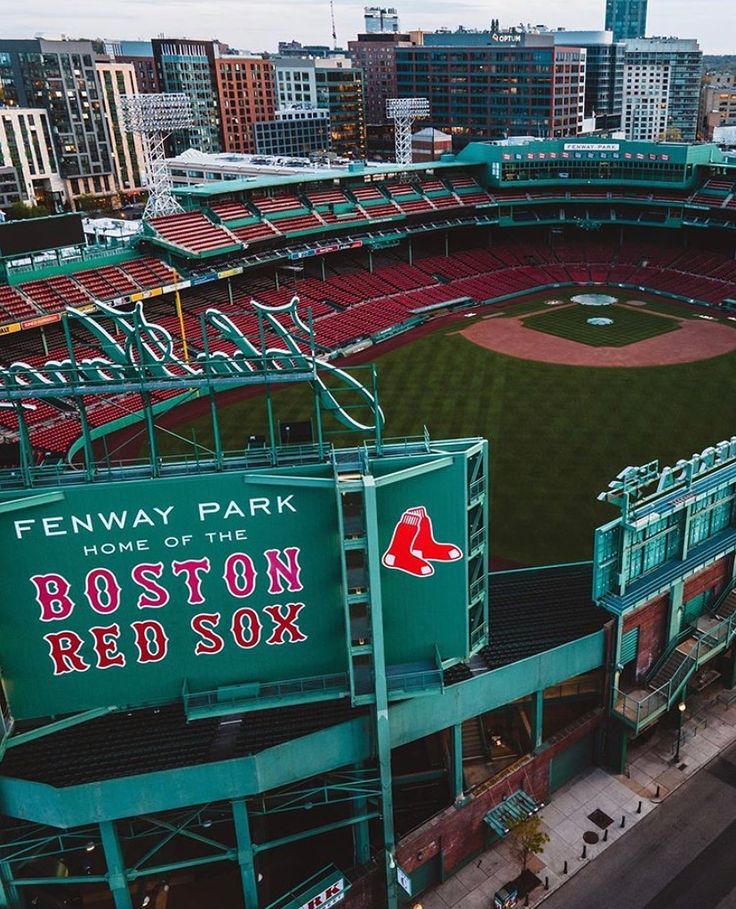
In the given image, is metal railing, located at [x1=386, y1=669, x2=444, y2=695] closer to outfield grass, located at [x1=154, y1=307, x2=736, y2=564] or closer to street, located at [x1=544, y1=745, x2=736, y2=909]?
street, located at [x1=544, y1=745, x2=736, y2=909]

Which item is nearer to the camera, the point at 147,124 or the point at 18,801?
the point at 18,801

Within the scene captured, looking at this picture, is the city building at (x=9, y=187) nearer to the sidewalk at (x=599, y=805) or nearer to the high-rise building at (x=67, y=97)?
the high-rise building at (x=67, y=97)

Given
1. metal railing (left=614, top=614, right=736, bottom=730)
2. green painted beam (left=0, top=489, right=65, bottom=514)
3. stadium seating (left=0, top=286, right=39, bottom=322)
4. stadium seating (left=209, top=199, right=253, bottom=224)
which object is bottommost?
metal railing (left=614, top=614, right=736, bottom=730)

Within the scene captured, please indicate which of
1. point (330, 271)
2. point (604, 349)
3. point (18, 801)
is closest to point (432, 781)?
point (18, 801)

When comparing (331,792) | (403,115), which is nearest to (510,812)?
(331,792)

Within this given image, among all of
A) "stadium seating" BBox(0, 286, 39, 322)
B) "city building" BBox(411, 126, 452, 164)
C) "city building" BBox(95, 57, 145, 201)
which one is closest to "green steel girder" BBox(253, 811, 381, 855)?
"stadium seating" BBox(0, 286, 39, 322)

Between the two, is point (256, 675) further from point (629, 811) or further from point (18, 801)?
point (629, 811)
